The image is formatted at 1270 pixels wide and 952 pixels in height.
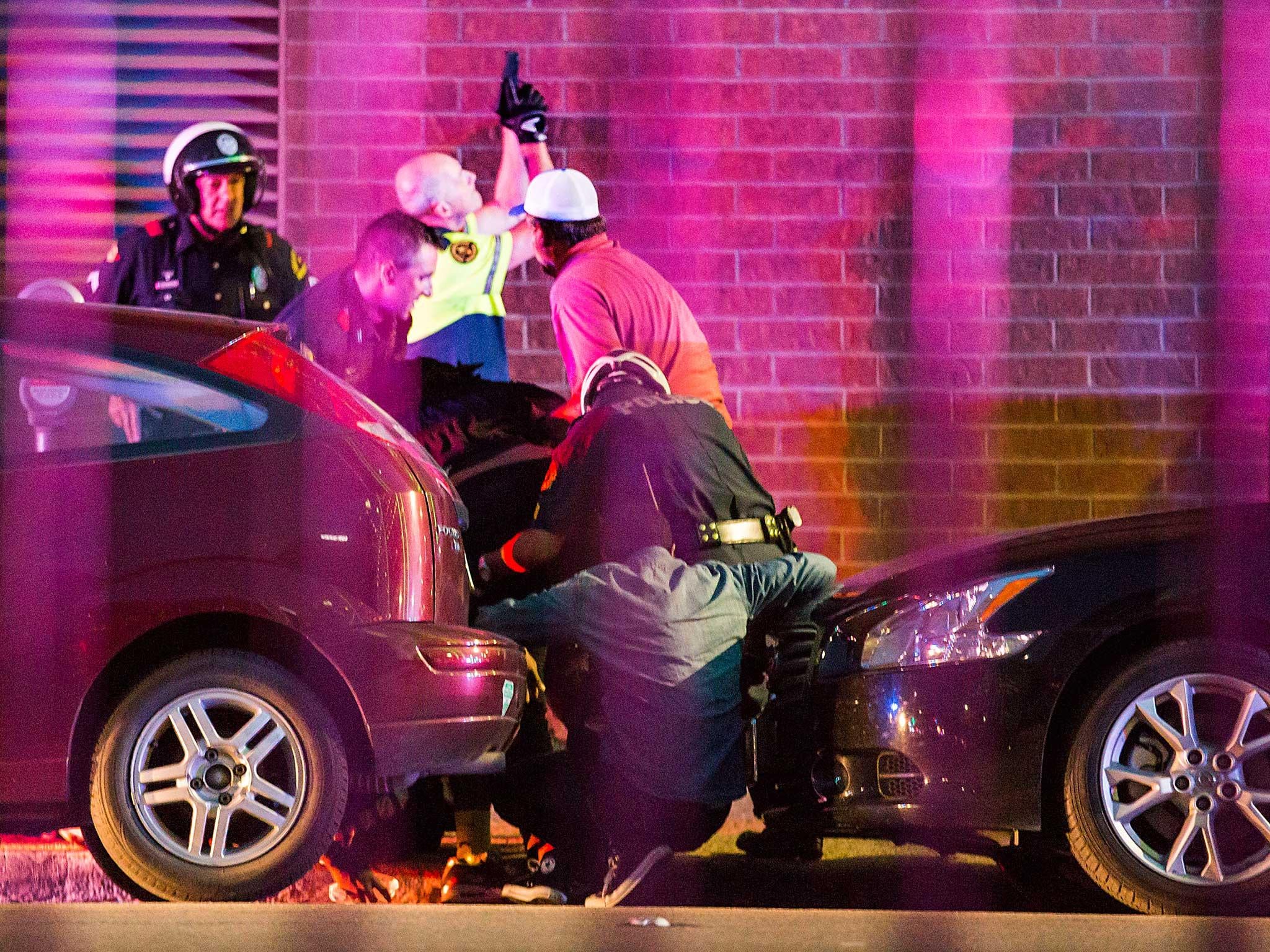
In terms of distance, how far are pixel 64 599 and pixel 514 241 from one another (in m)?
4.02

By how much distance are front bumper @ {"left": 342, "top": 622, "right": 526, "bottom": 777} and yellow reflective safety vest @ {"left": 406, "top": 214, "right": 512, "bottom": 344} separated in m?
3.50

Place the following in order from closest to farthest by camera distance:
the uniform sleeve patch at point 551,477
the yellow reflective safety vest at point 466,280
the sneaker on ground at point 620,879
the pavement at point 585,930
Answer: the pavement at point 585,930 < the sneaker on ground at point 620,879 < the uniform sleeve patch at point 551,477 < the yellow reflective safety vest at point 466,280

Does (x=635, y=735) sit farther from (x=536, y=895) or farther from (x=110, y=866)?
(x=110, y=866)

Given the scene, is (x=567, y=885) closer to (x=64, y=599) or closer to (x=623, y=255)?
(x=64, y=599)

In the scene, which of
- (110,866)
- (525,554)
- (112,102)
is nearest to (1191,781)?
(525,554)

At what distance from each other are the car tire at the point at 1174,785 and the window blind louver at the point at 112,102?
5.01m

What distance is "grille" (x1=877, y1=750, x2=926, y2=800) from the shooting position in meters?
4.88

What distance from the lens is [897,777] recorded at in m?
4.91

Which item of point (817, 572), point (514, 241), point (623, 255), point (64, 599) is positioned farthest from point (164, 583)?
point (514, 241)

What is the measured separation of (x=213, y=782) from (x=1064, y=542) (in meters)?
2.43

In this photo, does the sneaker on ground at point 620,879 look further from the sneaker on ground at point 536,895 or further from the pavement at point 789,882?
the pavement at point 789,882

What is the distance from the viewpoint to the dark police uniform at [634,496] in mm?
5906

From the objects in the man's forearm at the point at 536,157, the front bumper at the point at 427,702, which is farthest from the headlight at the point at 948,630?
the man's forearm at the point at 536,157

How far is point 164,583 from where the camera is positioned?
4758 millimetres
